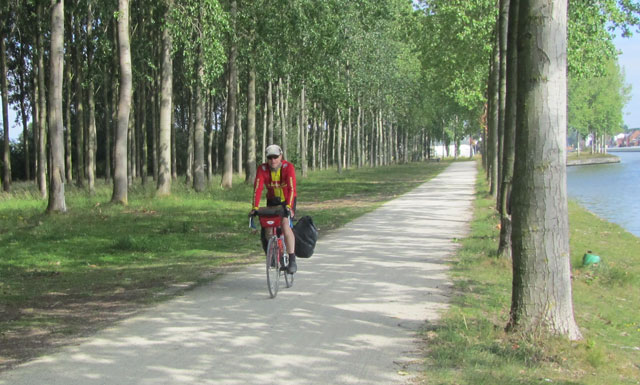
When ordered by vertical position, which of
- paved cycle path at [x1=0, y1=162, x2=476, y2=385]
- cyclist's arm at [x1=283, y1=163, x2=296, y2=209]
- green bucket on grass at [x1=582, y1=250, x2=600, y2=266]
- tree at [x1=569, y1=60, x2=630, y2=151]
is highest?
tree at [x1=569, y1=60, x2=630, y2=151]

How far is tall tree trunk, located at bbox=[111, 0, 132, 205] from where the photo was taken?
19.1 metres

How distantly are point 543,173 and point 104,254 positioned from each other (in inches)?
354

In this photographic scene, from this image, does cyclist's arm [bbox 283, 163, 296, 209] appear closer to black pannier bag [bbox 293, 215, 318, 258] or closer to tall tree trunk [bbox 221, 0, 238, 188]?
black pannier bag [bbox 293, 215, 318, 258]

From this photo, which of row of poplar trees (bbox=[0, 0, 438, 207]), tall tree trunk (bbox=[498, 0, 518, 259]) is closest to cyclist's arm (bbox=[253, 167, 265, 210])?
tall tree trunk (bbox=[498, 0, 518, 259])

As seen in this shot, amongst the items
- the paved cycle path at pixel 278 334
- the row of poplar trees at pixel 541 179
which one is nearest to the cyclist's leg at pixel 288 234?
the paved cycle path at pixel 278 334

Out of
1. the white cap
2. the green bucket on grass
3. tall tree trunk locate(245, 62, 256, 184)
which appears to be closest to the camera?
the white cap

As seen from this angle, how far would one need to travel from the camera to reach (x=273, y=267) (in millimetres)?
8453

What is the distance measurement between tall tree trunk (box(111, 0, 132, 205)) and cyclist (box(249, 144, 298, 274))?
11.8 m

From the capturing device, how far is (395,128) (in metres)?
84.1

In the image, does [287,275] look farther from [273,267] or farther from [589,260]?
[589,260]

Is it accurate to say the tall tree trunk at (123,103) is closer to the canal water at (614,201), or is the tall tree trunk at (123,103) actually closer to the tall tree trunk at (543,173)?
the tall tree trunk at (543,173)

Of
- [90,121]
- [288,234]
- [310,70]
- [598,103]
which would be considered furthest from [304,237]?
[598,103]

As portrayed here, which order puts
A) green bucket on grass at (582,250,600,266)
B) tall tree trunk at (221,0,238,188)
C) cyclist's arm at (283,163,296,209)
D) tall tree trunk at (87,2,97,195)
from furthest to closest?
tall tree trunk at (221,0,238,188) < tall tree trunk at (87,2,97,195) < green bucket on grass at (582,250,600,266) < cyclist's arm at (283,163,296,209)

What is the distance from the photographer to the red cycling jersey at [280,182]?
27.9ft
